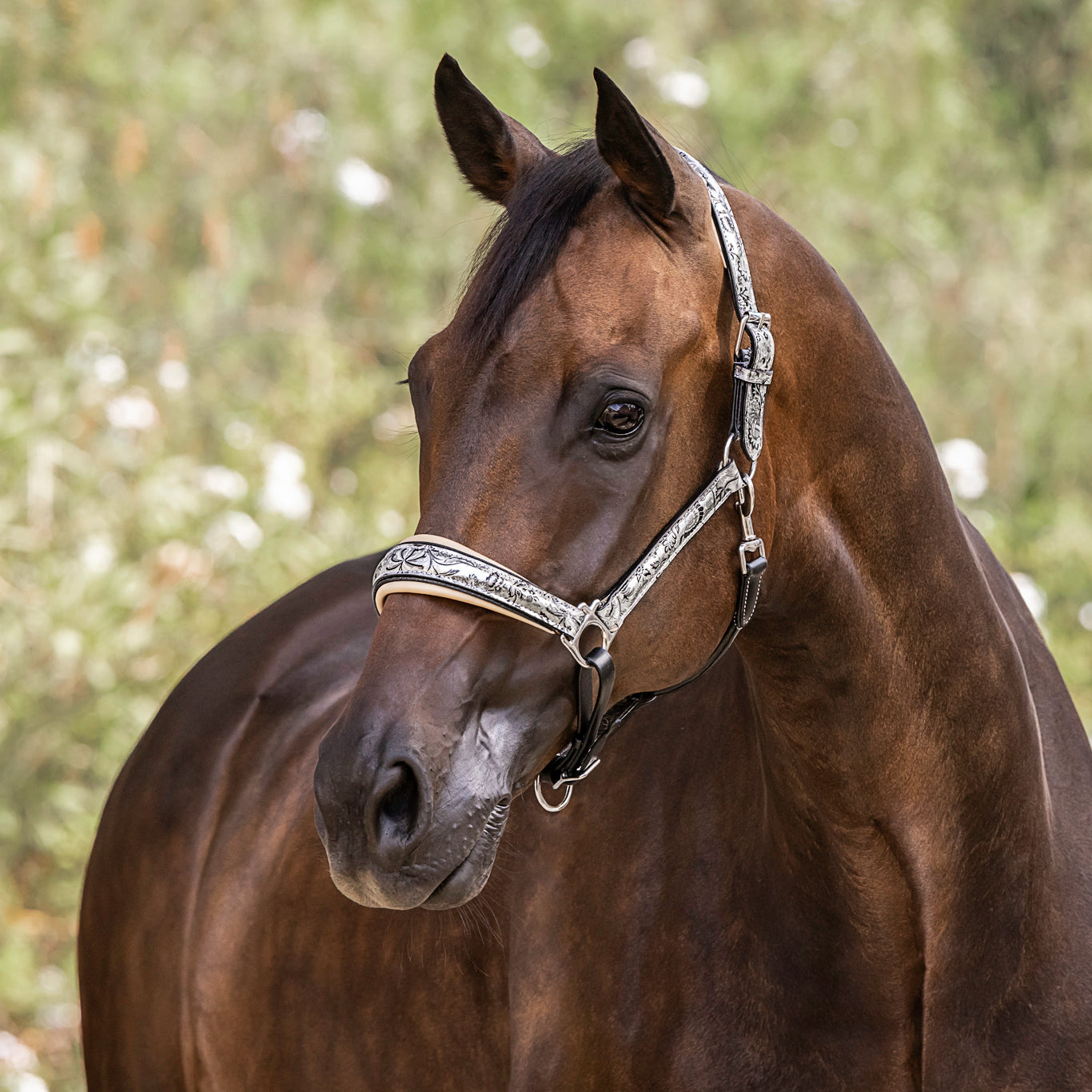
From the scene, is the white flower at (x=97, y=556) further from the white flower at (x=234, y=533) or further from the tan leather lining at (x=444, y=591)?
the tan leather lining at (x=444, y=591)

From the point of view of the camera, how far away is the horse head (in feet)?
4.33

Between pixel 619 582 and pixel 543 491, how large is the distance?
0.13 m

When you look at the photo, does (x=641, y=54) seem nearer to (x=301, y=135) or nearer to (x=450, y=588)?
(x=301, y=135)

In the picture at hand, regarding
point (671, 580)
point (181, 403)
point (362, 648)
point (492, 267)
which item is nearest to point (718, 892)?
point (671, 580)

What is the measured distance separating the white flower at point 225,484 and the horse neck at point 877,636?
3.45 m

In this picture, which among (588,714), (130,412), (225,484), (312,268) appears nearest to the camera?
(588,714)

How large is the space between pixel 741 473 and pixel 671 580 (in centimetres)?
14

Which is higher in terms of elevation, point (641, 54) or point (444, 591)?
point (641, 54)

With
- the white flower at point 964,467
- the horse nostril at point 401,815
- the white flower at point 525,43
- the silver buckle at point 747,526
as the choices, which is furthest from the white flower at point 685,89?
the horse nostril at point 401,815

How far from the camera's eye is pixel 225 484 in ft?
15.8

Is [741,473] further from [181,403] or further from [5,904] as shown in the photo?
[181,403]

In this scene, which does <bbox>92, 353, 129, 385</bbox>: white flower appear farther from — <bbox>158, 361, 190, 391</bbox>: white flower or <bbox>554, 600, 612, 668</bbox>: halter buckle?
<bbox>554, 600, 612, 668</bbox>: halter buckle

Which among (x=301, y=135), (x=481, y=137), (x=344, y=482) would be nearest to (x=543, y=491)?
(x=481, y=137)

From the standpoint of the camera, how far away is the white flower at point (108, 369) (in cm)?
493
